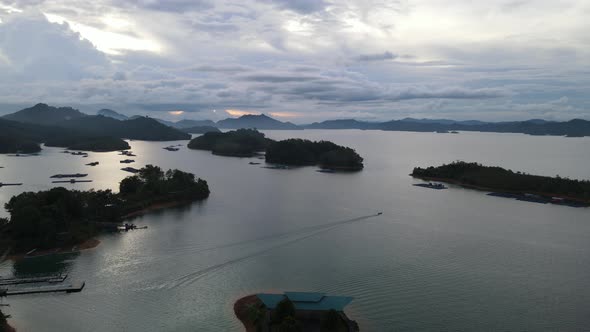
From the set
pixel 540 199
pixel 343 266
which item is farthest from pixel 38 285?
→ pixel 540 199

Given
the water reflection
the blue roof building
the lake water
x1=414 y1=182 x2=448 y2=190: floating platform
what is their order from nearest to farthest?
the blue roof building → the lake water → the water reflection → x1=414 y1=182 x2=448 y2=190: floating platform

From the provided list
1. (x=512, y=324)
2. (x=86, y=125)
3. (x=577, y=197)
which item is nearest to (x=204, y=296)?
(x=512, y=324)

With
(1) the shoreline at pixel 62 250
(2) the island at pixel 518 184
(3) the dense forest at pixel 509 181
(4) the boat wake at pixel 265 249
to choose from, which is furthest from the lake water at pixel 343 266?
(3) the dense forest at pixel 509 181

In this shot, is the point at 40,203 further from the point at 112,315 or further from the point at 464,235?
the point at 464,235

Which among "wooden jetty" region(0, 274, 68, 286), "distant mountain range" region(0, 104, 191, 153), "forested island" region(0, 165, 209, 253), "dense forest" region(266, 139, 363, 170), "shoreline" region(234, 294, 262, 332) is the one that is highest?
"distant mountain range" region(0, 104, 191, 153)

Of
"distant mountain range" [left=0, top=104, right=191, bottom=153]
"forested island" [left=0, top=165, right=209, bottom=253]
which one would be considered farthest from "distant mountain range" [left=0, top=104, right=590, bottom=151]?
"forested island" [left=0, top=165, right=209, bottom=253]

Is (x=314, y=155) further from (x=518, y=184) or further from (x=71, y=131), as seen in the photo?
(x=71, y=131)

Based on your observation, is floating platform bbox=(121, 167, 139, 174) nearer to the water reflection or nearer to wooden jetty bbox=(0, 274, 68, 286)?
the water reflection
